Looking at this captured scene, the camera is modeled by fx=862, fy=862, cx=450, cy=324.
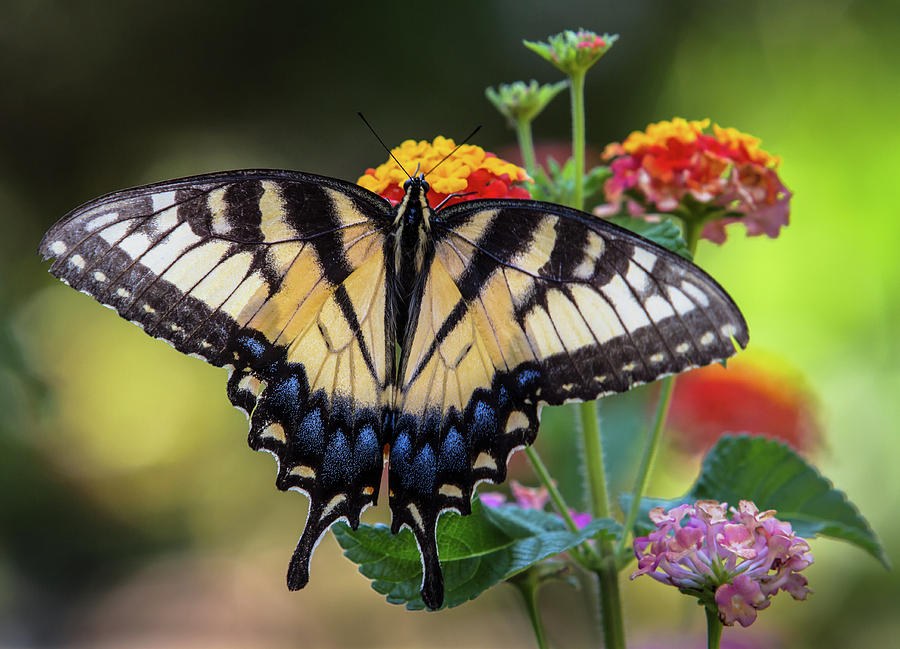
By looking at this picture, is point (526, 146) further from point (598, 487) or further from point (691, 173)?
point (598, 487)

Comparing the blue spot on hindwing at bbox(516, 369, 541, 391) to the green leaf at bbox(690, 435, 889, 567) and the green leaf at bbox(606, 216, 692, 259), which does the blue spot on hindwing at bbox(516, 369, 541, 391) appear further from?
the green leaf at bbox(690, 435, 889, 567)

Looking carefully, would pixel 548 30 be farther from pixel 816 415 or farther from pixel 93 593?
pixel 93 593

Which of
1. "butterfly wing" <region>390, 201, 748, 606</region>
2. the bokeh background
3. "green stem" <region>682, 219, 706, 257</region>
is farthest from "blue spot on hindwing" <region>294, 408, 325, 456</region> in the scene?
the bokeh background

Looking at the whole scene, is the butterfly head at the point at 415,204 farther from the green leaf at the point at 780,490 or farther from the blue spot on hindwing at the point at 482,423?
the green leaf at the point at 780,490

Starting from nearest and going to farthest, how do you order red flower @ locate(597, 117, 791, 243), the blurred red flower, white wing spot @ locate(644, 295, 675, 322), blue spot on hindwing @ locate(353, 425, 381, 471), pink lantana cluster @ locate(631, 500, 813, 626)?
pink lantana cluster @ locate(631, 500, 813, 626) < white wing spot @ locate(644, 295, 675, 322) < blue spot on hindwing @ locate(353, 425, 381, 471) < red flower @ locate(597, 117, 791, 243) < the blurred red flower

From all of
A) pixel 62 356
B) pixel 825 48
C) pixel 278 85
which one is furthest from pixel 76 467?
pixel 825 48

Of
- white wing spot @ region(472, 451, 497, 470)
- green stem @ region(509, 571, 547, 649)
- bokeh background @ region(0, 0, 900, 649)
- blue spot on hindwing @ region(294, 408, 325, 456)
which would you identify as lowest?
green stem @ region(509, 571, 547, 649)
